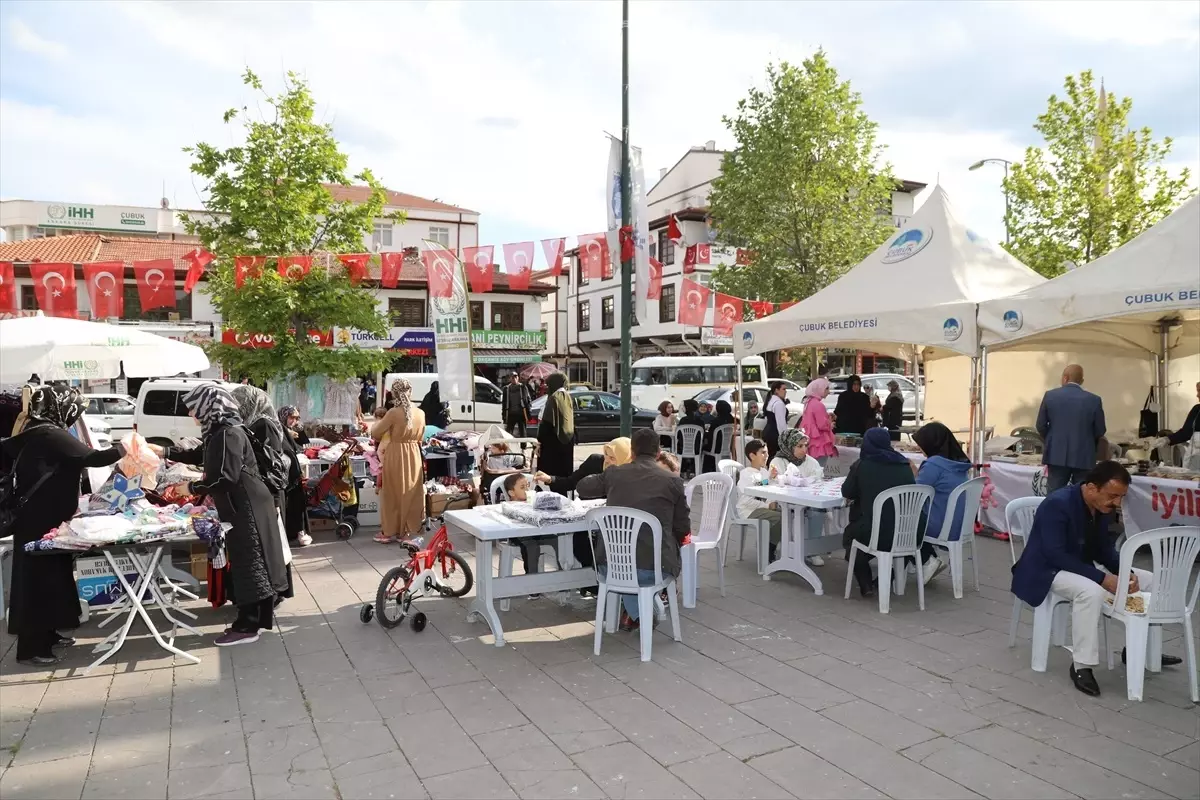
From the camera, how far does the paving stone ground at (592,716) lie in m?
3.50

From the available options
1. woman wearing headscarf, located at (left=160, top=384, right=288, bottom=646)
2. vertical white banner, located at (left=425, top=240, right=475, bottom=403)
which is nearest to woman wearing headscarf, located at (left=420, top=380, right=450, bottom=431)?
vertical white banner, located at (left=425, top=240, right=475, bottom=403)

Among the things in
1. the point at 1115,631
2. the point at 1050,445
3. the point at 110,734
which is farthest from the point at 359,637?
the point at 1050,445

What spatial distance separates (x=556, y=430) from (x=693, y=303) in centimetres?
882

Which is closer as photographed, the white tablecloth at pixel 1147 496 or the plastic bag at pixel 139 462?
the plastic bag at pixel 139 462

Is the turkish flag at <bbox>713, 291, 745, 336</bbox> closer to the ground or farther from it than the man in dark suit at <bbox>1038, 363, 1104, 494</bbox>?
farther from it

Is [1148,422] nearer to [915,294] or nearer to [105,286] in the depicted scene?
[915,294]

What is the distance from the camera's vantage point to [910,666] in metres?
4.93

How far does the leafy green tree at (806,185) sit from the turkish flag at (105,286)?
14466 mm

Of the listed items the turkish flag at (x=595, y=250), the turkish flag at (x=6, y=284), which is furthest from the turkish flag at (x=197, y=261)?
the turkish flag at (x=595, y=250)

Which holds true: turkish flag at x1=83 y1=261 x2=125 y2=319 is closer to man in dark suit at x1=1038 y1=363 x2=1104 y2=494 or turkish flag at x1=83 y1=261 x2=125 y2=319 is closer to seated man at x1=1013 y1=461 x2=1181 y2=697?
man in dark suit at x1=1038 y1=363 x2=1104 y2=494

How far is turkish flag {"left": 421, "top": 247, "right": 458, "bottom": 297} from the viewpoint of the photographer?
10156mm

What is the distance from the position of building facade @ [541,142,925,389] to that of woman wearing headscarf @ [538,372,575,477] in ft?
76.0

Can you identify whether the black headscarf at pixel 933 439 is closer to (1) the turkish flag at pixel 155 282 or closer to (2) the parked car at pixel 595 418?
(1) the turkish flag at pixel 155 282

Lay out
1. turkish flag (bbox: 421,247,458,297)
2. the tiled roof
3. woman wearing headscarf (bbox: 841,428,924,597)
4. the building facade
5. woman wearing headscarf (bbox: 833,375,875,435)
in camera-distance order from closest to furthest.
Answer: woman wearing headscarf (bbox: 841,428,924,597) → turkish flag (bbox: 421,247,458,297) → woman wearing headscarf (bbox: 833,375,875,435) → the building facade → the tiled roof
